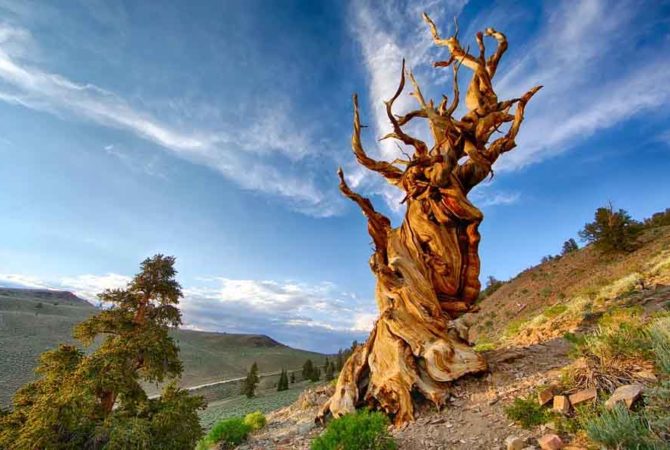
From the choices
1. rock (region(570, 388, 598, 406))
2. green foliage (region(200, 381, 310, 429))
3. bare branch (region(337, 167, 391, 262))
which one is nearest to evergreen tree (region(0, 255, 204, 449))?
bare branch (region(337, 167, 391, 262))

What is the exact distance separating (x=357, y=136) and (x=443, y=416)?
6.57 m

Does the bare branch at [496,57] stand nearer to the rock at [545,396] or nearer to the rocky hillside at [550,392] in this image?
the rocky hillside at [550,392]

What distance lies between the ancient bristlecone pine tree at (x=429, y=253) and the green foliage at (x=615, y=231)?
885 inches

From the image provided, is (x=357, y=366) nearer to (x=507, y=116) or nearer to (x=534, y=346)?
(x=534, y=346)

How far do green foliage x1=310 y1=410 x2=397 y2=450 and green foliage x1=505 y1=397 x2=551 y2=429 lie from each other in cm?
158

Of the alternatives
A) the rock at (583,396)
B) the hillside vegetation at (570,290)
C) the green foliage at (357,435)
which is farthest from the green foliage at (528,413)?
the hillside vegetation at (570,290)

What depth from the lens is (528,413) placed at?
4.33 m

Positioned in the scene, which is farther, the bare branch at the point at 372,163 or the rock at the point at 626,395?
the bare branch at the point at 372,163

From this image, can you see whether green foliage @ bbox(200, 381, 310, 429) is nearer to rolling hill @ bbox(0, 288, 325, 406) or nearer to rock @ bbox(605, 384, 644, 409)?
rock @ bbox(605, 384, 644, 409)

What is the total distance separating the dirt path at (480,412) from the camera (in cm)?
458

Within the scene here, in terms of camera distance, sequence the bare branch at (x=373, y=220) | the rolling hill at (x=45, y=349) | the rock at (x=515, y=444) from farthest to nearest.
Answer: the rolling hill at (x=45, y=349)
the bare branch at (x=373, y=220)
the rock at (x=515, y=444)

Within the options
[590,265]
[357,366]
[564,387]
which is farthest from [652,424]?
[590,265]

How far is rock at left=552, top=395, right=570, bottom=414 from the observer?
4020 mm

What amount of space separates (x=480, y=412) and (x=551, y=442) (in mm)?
1909
